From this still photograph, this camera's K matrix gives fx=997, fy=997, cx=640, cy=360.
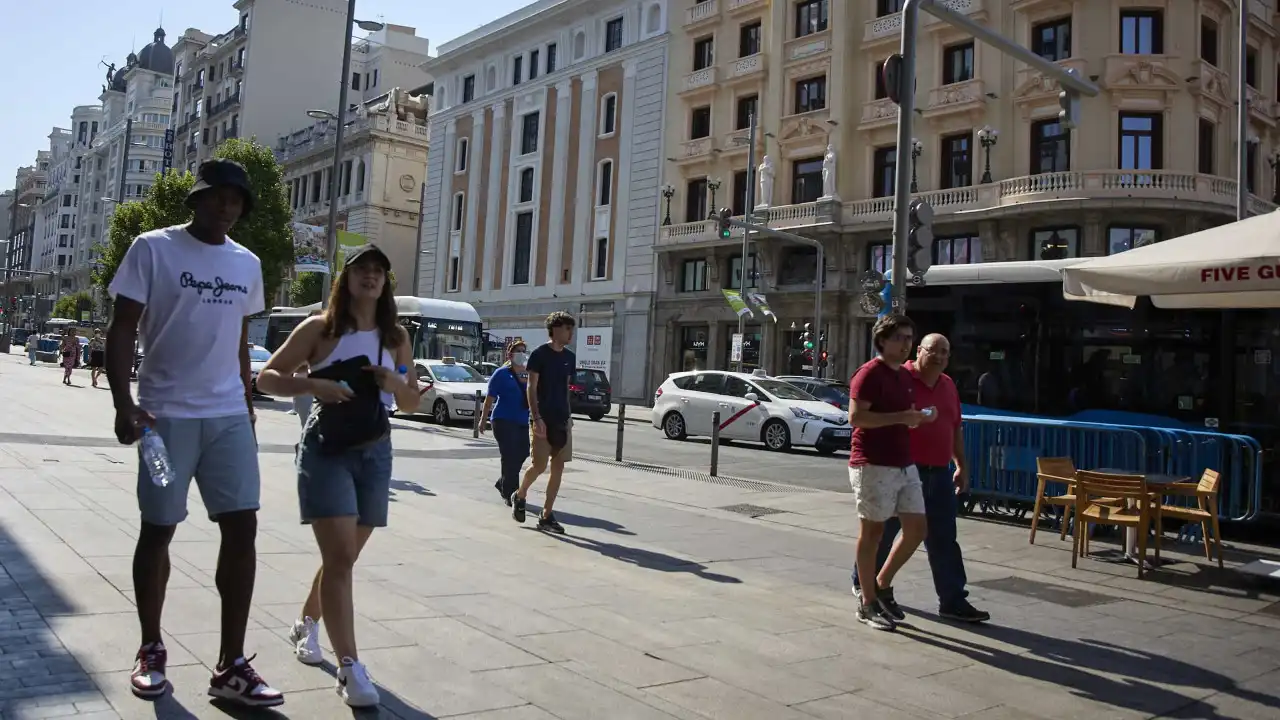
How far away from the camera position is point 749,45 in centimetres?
3856

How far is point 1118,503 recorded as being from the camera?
27.7 feet

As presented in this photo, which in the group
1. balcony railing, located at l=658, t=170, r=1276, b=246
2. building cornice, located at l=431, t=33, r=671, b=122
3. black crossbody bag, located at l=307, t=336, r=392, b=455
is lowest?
black crossbody bag, located at l=307, t=336, r=392, b=455

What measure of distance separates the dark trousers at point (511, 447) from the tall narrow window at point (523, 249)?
38012 mm

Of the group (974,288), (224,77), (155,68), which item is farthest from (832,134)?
(155,68)

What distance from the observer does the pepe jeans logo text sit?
12.3 ft

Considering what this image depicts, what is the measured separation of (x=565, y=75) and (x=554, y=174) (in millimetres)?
4479

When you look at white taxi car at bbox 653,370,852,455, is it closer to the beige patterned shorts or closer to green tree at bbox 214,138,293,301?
the beige patterned shorts

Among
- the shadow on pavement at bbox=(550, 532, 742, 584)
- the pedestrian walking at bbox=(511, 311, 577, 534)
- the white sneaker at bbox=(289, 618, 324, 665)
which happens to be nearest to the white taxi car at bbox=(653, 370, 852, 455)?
the pedestrian walking at bbox=(511, 311, 577, 534)

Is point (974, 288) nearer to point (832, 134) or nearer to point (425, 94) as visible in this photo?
point (832, 134)

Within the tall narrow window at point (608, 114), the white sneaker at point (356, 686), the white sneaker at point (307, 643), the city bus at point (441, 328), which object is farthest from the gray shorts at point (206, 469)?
the tall narrow window at point (608, 114)

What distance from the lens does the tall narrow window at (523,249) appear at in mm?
47469

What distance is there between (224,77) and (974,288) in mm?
77996

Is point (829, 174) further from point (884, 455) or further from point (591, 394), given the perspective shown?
point (884, 455)

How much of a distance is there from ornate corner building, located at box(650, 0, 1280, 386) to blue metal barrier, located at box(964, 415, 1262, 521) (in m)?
18.3
